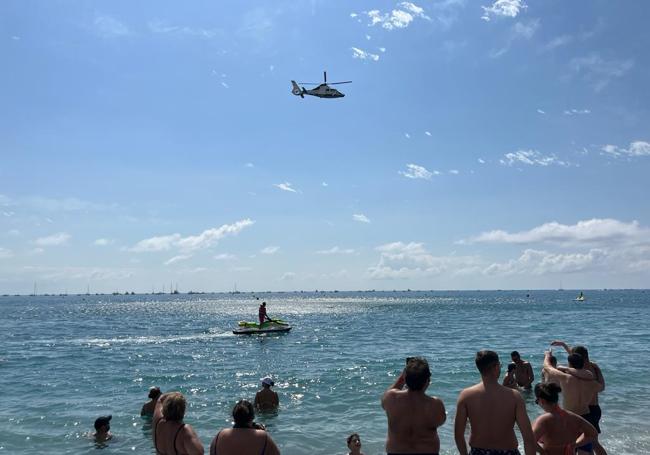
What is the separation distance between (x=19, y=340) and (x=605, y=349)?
134 ft

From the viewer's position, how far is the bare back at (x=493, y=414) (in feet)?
15.1

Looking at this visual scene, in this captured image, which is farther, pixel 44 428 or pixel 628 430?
pixel 44 428

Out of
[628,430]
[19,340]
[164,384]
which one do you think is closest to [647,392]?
[628,430]

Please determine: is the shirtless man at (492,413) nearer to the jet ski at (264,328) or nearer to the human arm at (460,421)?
the human arm at (460,421)

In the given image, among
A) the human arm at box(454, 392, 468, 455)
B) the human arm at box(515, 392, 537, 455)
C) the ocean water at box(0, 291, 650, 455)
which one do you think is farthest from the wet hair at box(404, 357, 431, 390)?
the ocean water at box(0, 291, 650, 455)

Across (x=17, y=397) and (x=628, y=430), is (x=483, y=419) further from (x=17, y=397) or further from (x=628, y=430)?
(x=17, y=397)

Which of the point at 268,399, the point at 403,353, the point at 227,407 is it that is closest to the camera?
the point at 268,399

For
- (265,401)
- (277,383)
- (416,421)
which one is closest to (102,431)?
(265,401)

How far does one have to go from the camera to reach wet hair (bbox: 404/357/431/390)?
4.43 meters

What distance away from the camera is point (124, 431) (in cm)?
1197

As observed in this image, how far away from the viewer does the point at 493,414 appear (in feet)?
15.1

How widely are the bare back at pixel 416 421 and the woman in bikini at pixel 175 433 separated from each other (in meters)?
2.00

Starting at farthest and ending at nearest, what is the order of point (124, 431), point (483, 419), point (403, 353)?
point (403, 353)
point (124, 431)
point (483, 419)

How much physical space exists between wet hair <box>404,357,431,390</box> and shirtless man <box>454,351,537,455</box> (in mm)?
563
